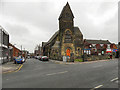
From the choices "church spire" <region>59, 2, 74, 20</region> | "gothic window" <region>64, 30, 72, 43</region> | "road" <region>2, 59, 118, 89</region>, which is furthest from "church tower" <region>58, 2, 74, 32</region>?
"road" <region>2, 59, 118, 89</region>

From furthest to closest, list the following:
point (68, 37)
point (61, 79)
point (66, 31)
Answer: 1. point (68, 37)
2. point (66, 31)
3. point (61, 79)

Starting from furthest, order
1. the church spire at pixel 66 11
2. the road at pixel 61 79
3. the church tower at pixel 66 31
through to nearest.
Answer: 1. the church spire at pixel 66 11
2. the church tower at pixel 66 31
3. the road at pixel 61 79

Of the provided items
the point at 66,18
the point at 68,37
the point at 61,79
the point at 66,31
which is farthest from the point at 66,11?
the point at 61,79

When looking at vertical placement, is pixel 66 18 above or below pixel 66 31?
above

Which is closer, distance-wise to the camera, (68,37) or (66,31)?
(66,31)

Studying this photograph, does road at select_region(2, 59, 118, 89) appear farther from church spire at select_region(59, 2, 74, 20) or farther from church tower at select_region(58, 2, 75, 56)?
church spire at select_region(59, 2, 74, 20)

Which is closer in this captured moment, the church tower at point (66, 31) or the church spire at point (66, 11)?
the church tower at point (66, 31)

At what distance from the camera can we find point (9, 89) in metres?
5.98

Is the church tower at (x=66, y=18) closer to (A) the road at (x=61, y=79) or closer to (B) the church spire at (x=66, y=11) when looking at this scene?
(B) the church spire at (x=66, y=11)

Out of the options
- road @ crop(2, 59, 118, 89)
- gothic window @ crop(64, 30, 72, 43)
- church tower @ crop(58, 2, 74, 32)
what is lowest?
road @ crop(2, 59, 118, 89)

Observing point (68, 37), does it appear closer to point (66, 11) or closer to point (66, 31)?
point (66, 31)

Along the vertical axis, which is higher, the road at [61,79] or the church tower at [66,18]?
the church tower at [66,18]

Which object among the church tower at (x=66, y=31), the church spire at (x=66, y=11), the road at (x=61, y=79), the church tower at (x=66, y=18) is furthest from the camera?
the church spire at (x=66, y=11)

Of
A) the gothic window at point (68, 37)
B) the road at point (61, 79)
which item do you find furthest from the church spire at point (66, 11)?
the road at point (61, 79)
